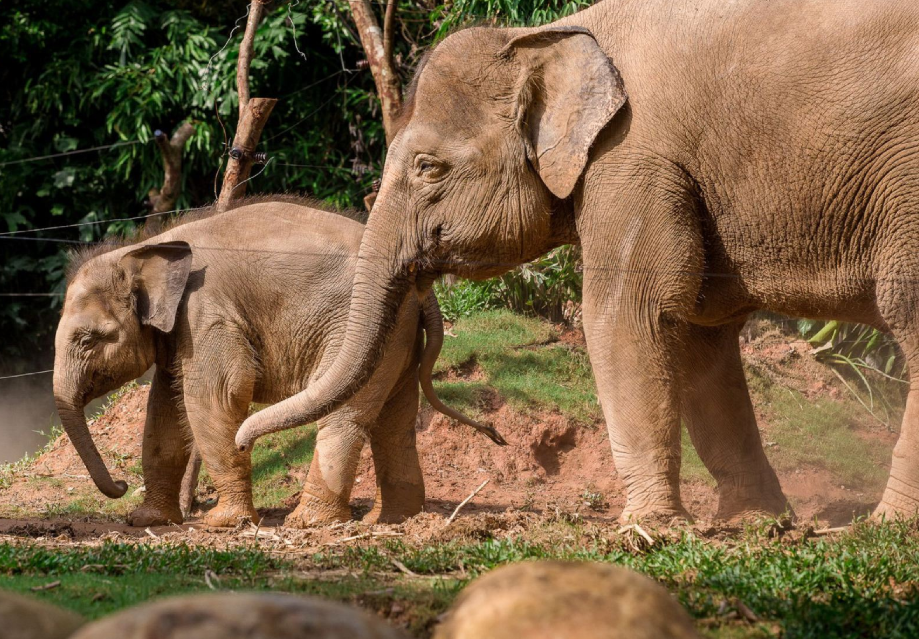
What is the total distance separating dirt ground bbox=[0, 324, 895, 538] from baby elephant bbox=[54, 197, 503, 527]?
0.54 metres

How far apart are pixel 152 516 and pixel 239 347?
1392 millimetres

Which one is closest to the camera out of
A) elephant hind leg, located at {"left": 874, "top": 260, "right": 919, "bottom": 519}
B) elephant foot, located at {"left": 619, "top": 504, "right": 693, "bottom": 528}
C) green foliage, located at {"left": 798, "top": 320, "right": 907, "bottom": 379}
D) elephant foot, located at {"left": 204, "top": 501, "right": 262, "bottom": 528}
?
elephant hind leg, located at {"left": 874, "top": 260, "right": 919, "bottom": 519}

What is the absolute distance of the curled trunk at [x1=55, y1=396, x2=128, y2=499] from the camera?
7.98 metres

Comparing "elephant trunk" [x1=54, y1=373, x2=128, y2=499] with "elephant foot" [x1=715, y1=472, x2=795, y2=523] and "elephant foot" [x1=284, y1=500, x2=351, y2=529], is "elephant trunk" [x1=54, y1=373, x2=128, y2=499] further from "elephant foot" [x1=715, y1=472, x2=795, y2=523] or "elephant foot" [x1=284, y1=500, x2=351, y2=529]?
"elephant foot" [x1=715, y1=472, x2=795, y2=523]


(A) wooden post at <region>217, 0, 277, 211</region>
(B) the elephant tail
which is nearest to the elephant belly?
(B) the elephant tail

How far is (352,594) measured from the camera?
4574mm

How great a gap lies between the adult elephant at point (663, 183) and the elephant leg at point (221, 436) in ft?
5.62

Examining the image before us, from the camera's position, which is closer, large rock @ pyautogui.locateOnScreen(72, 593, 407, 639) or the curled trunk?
large rock @ pyautogui.locateOnScreen(72, 593, 407, 639)

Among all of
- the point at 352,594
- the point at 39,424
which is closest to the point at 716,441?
the point at 352,594

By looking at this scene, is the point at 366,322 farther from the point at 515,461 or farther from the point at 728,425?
the point at 515,461

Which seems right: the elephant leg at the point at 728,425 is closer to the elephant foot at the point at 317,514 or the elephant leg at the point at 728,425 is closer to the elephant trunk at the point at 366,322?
the elephant trunk at the point at 366,322

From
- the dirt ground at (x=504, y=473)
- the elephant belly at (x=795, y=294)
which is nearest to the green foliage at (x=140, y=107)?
the dirt ground at (x=504, y=473)

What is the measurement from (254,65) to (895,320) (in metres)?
9.55

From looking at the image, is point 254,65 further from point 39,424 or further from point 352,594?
point 352,594
